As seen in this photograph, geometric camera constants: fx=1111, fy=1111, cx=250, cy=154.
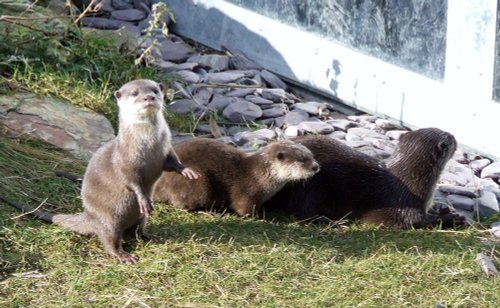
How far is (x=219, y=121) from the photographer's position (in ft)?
24.7

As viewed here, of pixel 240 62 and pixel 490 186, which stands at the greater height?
pixel 240 62

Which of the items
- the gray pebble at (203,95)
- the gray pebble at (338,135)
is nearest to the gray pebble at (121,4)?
the gray pebble at (203,95)

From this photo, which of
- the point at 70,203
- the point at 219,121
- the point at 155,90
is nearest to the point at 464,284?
the point at 155,90

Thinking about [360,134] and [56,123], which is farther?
[360,134]

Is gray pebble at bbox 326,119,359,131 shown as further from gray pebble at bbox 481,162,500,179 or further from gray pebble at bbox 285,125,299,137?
gray pebble at bbox 481,162,500,179

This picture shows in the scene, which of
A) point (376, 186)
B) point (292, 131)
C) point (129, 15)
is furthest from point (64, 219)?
point (129, 15)

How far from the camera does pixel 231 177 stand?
6.15 metres

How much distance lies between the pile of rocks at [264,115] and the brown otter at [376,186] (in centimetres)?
28

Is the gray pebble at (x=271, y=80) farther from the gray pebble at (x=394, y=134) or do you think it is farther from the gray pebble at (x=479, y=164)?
the gray pebble at (x=479, y=164)

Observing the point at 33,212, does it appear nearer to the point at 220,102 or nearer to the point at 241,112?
the point at 241,112

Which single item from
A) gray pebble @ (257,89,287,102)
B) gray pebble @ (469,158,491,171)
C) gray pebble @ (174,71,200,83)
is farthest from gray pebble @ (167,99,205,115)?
gray pebble @ (469,158,491,171)

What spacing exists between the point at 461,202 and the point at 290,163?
1112 mm

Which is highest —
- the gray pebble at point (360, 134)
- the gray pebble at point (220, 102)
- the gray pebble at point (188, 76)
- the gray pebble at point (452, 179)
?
the gray pebble at point (188, 76)

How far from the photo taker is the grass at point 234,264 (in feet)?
16.4
